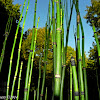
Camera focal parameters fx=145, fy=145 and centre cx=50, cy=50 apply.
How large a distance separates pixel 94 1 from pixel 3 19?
568 centimetres

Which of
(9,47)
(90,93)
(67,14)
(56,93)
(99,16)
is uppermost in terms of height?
(99,16)

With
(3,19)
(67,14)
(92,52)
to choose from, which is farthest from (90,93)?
(3,19)

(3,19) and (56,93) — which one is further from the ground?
(3,19)

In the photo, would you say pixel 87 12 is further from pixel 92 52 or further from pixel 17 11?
pixel 17 11

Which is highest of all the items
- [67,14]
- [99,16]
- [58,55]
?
[99,16]

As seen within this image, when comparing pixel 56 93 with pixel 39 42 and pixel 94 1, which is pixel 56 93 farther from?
pixel 39 42

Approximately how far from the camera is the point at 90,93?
479 centimetres

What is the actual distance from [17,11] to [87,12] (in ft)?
14.7

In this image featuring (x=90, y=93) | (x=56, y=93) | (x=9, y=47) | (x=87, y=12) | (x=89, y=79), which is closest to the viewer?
(x=56, y=93)

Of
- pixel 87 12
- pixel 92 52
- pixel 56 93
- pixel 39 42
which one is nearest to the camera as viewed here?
pixel 56 93

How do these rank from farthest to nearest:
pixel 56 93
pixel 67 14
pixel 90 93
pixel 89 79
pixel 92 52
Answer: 1. pixel 92 52
2. pixel 89 79
3. pixel 90 93
4. pixel 67 14
5. pixel 56 93

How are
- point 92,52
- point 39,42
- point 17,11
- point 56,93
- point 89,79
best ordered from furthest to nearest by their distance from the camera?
point 39,42 → point 17,11 → point 92,52 → point 89,79 → point 56,93

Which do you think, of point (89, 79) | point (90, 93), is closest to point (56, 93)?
point (90, 93)

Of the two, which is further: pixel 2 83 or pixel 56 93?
pixel 2 83
